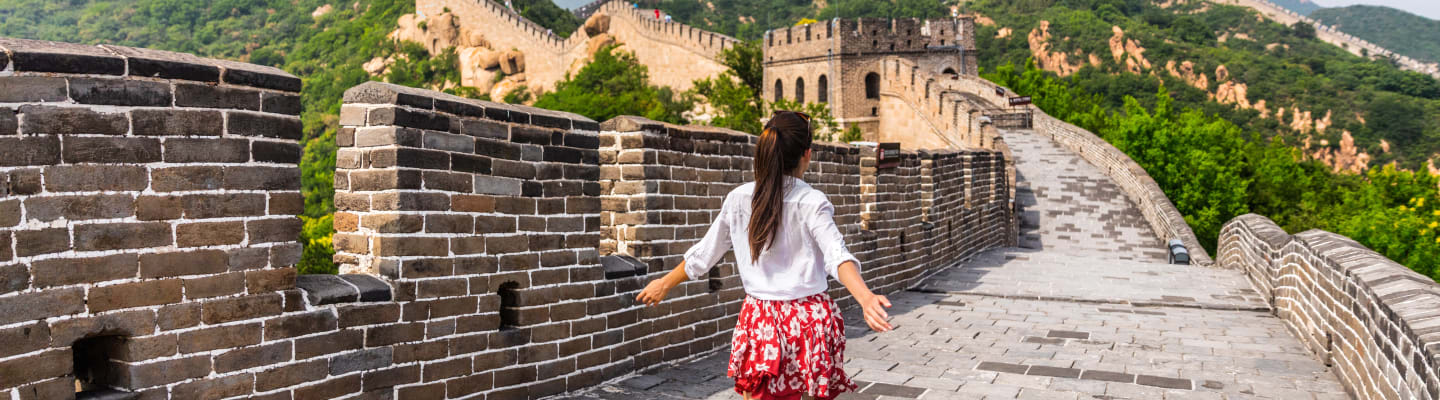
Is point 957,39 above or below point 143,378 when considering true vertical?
above

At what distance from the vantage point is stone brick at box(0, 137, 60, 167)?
302cm

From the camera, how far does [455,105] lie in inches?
177

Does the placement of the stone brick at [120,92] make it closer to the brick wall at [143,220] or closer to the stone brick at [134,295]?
the brick wall at [143,220]

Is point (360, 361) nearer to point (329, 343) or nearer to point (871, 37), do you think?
point (329, 343)

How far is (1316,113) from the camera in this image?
80000mm

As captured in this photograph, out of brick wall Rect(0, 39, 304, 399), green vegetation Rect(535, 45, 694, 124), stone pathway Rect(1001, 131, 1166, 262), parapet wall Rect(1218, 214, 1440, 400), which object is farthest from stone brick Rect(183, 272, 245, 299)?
green vegetation Rect(535, 45, 694, 124)

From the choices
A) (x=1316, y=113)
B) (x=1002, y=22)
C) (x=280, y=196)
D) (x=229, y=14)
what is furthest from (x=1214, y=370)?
(x=229, y=14)

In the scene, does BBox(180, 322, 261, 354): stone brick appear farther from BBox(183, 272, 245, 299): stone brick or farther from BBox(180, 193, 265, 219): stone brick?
BBox(180, 193, 265, 219): stone brick

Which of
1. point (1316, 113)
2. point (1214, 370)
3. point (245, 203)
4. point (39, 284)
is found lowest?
point (1214, 370)

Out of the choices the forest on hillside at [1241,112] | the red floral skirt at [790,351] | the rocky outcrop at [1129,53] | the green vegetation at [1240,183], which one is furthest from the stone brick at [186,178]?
the rocky outcrop at [1129,53]

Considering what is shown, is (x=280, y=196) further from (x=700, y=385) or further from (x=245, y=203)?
(x=700, y=385)

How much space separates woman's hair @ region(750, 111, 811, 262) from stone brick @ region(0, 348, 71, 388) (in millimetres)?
2046

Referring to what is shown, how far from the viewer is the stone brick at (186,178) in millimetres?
3357

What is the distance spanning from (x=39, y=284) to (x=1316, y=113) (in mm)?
89762
